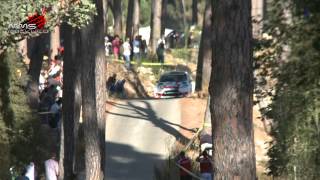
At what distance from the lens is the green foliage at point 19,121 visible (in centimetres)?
2022

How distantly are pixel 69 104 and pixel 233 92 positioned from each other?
12.8 metres

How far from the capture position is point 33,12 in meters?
12.2

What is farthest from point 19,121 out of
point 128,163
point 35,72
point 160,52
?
point 160,52

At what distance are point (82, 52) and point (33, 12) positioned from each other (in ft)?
23.2

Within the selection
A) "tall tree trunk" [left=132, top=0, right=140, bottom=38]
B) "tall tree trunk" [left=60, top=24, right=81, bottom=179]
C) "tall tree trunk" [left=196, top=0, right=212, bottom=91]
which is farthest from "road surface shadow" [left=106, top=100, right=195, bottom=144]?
"tall tree trunk" [left=132, top=0, right=140, bottom=38]

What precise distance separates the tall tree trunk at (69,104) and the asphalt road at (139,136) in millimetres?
3174

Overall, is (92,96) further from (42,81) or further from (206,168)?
(42,81)

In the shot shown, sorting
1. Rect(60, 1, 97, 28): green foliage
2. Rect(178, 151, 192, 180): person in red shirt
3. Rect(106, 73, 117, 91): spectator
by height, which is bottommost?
Rect(178, 151, 192, 180): person in red shirt

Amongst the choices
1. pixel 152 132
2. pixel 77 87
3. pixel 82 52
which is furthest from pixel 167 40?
pixel 82 52

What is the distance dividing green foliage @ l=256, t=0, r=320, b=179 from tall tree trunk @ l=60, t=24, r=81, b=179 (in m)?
12.3

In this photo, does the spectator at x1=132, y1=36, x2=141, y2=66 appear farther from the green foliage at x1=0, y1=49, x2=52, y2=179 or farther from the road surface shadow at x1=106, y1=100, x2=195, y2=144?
the green foliage at x1=0, y1=49, x2=52, y2=179

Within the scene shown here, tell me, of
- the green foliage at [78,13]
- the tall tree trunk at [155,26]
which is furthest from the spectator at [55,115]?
the tall tree trunk at [155,26]

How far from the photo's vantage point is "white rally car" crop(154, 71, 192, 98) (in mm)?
42312

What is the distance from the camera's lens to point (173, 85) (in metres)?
42.2
